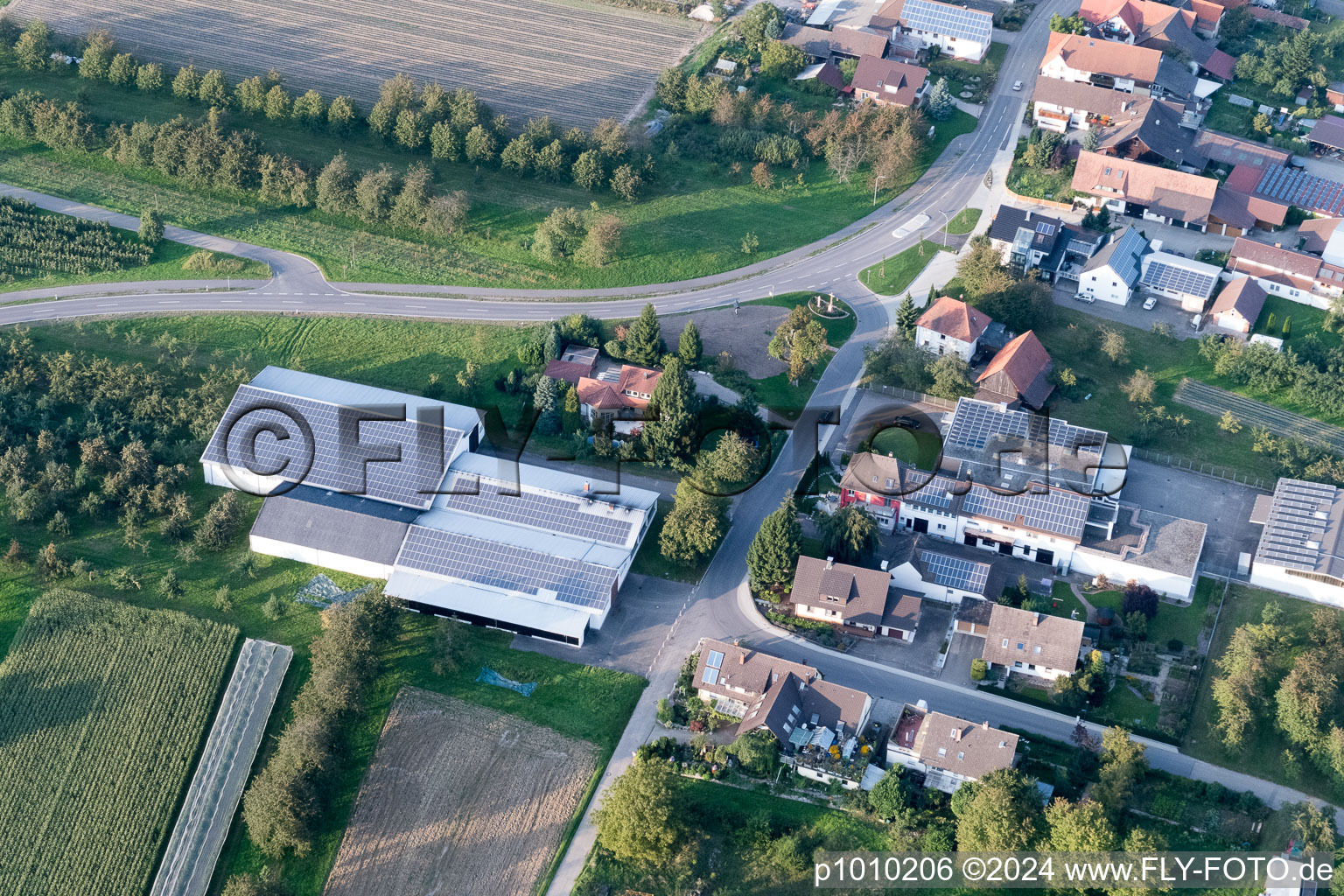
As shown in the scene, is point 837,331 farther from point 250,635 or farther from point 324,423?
point 250,635

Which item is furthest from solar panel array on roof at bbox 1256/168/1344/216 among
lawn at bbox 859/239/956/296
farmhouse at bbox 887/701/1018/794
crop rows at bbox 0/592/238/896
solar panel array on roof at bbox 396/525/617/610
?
crop rows at bbox 0/592/238/896

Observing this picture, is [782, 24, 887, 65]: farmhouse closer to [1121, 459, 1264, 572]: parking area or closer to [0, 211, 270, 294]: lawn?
[1121, 459, 1264, 572]: parking area

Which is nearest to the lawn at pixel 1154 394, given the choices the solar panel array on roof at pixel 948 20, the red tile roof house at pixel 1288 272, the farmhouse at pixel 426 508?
the red tile roof house at pixel 1288 272

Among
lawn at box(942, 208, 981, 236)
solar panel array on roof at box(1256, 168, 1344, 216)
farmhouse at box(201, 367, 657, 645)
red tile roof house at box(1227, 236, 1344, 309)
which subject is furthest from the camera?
lawn at box(942, 208, 981, 236)

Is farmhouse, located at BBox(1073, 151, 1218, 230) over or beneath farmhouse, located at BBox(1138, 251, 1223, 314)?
over

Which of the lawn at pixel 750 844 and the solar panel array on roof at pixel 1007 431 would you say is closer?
the lawn at pixel 750 844

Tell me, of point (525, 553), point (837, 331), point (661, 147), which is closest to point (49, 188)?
point (661, 147)

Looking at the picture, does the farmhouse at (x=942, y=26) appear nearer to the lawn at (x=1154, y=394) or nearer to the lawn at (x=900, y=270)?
the lawn at (x=900, y=270)
